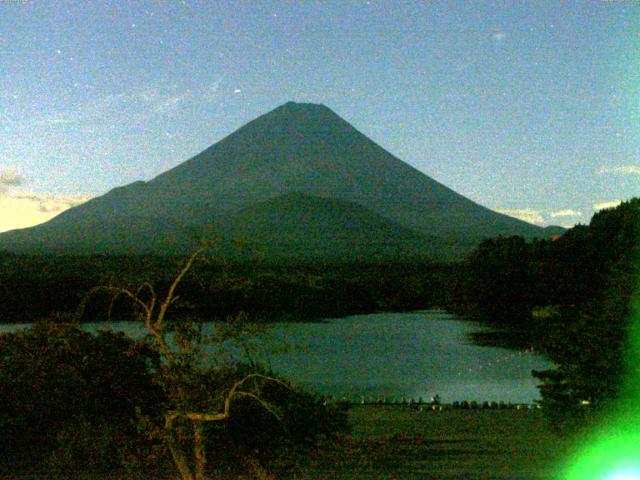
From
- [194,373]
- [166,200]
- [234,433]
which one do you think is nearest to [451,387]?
[234,433]

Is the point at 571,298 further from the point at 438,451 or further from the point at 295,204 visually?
the point at 295,204

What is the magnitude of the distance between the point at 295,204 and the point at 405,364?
7142 centimetres

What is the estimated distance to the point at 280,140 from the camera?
115062 millimetres

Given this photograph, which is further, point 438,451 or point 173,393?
point 438,451

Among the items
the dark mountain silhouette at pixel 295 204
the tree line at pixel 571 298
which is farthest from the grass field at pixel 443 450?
the dark mountain silhouette at pixel 295 204

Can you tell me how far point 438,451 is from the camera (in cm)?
780

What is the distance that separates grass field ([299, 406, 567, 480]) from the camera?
6879mm

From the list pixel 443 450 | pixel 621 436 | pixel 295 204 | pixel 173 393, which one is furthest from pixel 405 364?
pixel 295 204

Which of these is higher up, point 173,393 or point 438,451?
point 173,393

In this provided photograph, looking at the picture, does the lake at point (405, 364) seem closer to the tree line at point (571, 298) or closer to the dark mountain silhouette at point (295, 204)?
the tree line at point (571, 298)

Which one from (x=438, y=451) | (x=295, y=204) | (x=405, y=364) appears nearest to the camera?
(x=438, y=451)

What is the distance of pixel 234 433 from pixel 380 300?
1528 inches

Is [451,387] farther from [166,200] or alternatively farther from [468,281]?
[166,200]

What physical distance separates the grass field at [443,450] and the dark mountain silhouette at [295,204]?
60072mm
